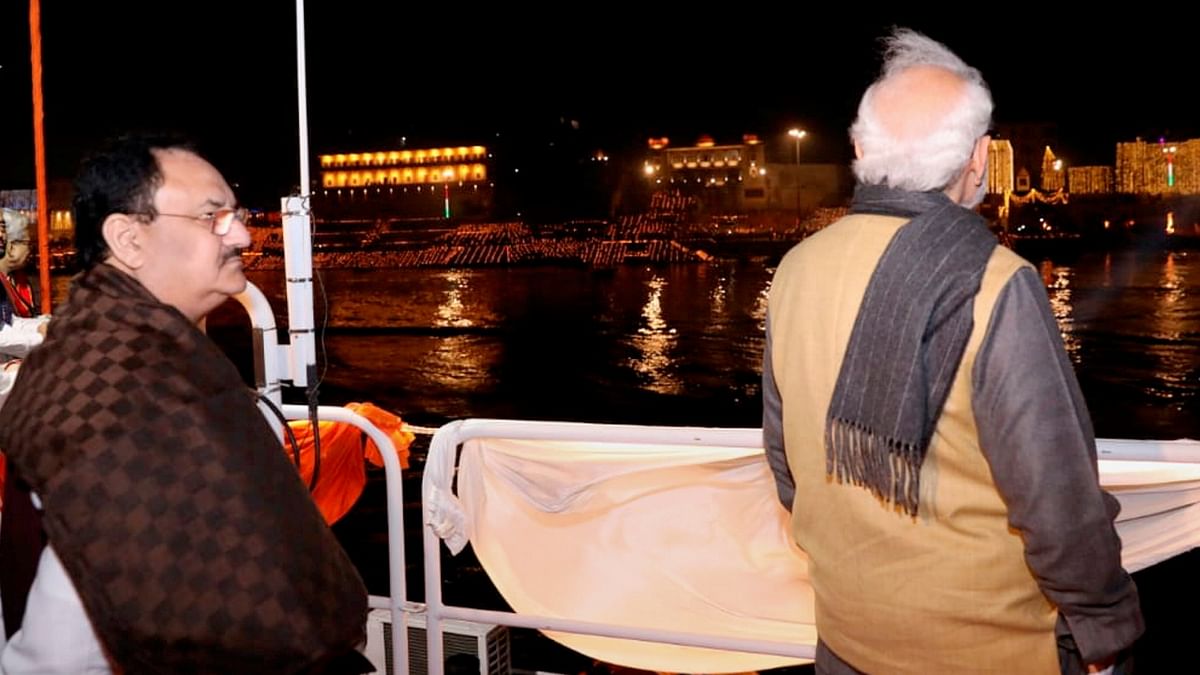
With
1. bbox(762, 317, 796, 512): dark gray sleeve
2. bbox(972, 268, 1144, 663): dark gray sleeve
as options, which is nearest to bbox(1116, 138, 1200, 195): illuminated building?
bbox(762, 317, 796, 512): dark gray sleeve

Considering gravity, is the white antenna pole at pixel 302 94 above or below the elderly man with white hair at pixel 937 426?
above

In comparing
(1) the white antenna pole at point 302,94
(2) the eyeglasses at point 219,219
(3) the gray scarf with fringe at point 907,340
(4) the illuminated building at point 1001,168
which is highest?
(4) the illuminated building at point 1001,168

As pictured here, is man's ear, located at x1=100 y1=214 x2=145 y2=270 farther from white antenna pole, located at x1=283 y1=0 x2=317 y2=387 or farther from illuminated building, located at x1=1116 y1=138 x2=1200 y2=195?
illuminated building, located at x1=1116 y1=138 x2=1200 y2=195

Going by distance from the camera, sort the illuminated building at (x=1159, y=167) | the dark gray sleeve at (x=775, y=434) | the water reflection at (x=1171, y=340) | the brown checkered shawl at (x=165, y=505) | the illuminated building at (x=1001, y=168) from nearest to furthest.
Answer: the brown checkered shawl at (x=165, y=505) < the dark gray sleeve at (x=775, y=434) < the water reflection at (x=1171, y=340) < the illuminated building at (x=1001, y=168) < the illuminated building at (x=1159, y=167)

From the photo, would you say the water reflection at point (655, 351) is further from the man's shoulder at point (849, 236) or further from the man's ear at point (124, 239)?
the man's ear at point (124, 239)

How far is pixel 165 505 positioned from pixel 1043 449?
1.39m

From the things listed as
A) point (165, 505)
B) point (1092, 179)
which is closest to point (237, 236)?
point (165, 505)

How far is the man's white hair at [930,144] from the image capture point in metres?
1.85

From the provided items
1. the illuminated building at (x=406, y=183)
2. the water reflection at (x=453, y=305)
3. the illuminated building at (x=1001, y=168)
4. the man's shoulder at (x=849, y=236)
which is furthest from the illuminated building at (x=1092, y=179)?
the man's shoulder at (x=849, y=236)

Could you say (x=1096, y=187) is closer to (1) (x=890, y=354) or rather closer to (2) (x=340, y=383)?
(2) (x=340, y=383)

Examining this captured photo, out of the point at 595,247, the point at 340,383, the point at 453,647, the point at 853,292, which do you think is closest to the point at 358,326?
the point at 340,383

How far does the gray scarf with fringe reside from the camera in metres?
1.72

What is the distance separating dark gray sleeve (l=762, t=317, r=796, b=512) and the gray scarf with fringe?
12.1 inches

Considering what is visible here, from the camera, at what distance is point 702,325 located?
74.9 ft
